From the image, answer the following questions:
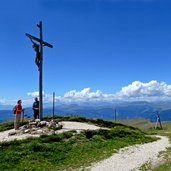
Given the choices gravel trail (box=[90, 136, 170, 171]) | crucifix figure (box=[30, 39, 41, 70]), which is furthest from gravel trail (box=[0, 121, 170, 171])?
crucifix figure (box=[30, 39, 41, 70])

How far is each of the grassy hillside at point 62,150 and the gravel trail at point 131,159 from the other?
0.85 meters

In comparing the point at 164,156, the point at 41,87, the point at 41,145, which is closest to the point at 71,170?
the point at 41,145

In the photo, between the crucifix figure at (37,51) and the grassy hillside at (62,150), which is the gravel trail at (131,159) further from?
the crucifix figure at (37,51)

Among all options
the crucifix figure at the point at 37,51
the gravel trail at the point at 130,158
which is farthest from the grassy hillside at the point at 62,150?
the crucifix figure at the point at 37,51

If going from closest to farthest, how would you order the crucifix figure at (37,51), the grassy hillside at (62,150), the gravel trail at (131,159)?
the gravel trail at (131,159), the grassy hillside at (62,150), the crucifix figure at (37,51)

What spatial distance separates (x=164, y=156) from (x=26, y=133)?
43.7ft

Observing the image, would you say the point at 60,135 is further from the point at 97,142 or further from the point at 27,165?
the point at 27,165

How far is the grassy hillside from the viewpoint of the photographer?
2302 cm

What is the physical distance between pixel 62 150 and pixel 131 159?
17.8 ft

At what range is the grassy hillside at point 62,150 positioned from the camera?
2302 cm

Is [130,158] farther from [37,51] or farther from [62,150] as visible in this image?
[37,51]

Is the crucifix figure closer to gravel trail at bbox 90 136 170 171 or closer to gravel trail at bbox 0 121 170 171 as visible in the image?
gravel trail at bbox 0 121 170 171

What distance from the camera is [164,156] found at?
25.8 metres

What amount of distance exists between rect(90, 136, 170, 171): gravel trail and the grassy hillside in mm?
849
